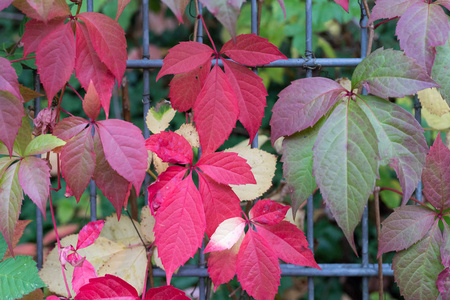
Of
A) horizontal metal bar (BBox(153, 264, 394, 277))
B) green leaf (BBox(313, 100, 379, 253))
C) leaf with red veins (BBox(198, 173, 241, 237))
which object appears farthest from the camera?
horizontal metal bar (BBox(153, 264, 394, 277))

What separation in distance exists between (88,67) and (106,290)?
42 cm

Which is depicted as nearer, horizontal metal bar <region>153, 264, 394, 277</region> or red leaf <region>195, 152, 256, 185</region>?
red leaf <region>195, 152, 256, 185</region>

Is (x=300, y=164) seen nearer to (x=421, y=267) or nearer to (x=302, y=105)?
(x=302, y=105)

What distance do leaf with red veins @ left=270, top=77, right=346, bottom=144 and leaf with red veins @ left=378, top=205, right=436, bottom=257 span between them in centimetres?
26

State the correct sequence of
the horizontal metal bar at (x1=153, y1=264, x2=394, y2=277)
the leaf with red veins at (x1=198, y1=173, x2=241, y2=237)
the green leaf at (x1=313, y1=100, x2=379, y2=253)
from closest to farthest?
the green leaf at (x1=313, y1=100, x2=379, y2=253) → the leaf with red veins at (x1=198, y1=173, x2=241, y2=237) → the horizontal metal bar at (x1=153, y1=264, x2=394, y2=277)

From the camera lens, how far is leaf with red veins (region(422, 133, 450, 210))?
2.44 ft

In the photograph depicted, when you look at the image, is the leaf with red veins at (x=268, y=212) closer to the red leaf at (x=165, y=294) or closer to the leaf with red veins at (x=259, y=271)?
the leaf with red veins at (x=259, y=271)

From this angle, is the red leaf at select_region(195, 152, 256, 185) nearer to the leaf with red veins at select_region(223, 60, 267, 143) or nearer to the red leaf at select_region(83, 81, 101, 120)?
the leaf with red veins at select_region(223, 60, 267, 143)

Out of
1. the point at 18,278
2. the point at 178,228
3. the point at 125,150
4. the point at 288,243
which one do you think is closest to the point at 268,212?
the point at 288,243

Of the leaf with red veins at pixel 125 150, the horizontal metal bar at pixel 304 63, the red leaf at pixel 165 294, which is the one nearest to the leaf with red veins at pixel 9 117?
the leaf with red veins at pixel 125 150

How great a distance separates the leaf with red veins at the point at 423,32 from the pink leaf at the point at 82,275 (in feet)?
2.41

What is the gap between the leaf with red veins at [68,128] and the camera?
0.71 metres

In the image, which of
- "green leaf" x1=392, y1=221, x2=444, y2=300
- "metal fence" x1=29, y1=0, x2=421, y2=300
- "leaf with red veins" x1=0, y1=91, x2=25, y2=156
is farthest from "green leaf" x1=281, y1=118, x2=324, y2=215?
"leaf with red veins" x1=0, y1=91, x2=25, y2=156

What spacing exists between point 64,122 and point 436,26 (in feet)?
2.32
